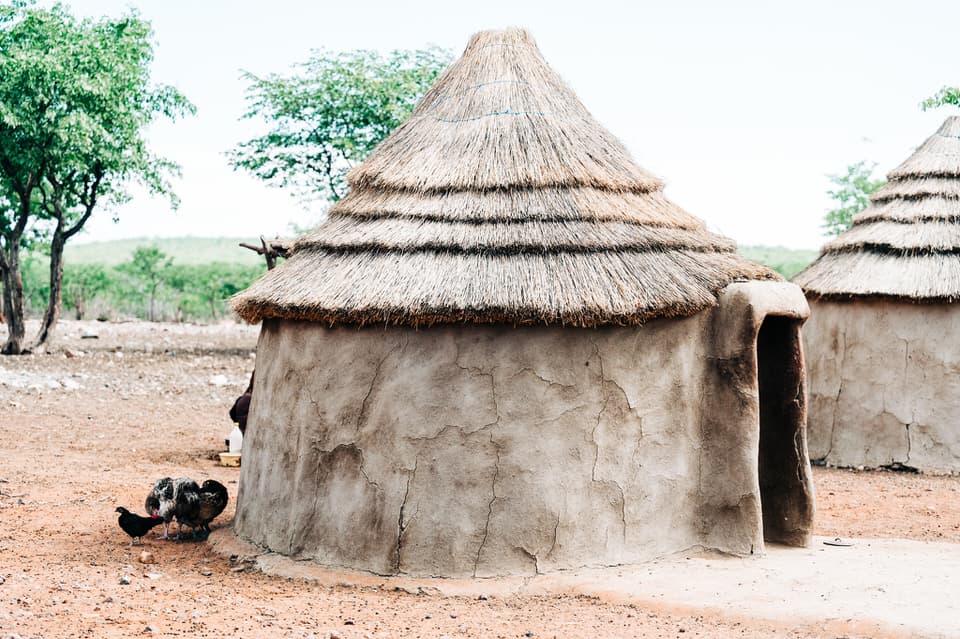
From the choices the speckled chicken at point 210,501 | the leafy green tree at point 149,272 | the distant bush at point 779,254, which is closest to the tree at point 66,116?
the speckled chicken at point 210,501

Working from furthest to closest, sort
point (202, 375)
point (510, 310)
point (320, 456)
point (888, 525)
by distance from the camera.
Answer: point (202, 375) < point (888, 525) < point (320, 456) < point (510, 310)

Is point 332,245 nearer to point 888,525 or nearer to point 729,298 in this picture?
point 729,298

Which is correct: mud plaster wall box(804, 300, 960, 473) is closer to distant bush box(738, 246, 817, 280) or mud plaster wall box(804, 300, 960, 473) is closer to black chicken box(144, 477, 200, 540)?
black chicken box(144, 477, 200, 540)

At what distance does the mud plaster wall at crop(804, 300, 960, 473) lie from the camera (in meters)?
12.5

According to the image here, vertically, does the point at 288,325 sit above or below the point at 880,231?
below

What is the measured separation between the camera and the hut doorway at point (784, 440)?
7875 millimetres

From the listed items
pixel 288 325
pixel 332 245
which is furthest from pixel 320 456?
pixel 332 245

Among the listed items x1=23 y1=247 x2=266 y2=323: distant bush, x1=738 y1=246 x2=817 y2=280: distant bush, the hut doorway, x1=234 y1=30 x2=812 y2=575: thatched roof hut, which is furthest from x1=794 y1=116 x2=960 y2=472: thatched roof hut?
x1=738 y1=246 x2=817 y2=280: distant bush

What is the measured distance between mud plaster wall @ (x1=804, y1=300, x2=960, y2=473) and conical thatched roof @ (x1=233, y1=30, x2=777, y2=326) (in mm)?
5045

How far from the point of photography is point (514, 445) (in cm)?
687

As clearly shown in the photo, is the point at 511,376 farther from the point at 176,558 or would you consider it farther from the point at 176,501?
the point at 176,501

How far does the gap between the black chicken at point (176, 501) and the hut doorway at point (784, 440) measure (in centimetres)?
422

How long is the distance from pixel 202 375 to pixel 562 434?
14732mm

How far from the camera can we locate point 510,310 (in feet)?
22.1
